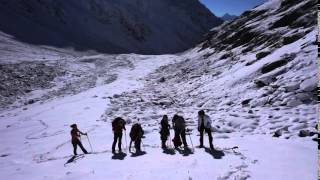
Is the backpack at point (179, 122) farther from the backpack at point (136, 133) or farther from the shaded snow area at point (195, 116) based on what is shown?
the backpack at point (136, 133)

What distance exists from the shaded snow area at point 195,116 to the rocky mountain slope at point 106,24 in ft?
164

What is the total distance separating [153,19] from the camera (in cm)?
15138

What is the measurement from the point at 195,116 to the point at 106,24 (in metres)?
107

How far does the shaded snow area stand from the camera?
1226 cm

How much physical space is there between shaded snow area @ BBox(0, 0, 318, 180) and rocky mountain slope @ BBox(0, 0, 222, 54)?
164 ft

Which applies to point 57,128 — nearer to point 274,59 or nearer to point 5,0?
point 274,59

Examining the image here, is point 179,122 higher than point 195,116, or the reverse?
point 195,116

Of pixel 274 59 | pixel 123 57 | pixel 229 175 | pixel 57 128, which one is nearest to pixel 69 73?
pixel 123 57

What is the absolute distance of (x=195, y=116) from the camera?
2159cm

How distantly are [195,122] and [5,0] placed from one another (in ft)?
320

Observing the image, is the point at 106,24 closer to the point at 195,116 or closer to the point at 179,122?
the point at 195,116

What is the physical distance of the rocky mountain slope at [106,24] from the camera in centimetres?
9231

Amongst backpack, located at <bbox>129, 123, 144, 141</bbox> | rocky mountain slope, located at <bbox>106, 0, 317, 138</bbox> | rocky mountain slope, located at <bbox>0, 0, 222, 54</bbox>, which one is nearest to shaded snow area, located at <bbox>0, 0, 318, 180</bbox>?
rocky mountain slope, located at <bbox>106, 0, 317, 138</bbox>

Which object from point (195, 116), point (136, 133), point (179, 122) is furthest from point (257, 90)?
point (136, 133)
